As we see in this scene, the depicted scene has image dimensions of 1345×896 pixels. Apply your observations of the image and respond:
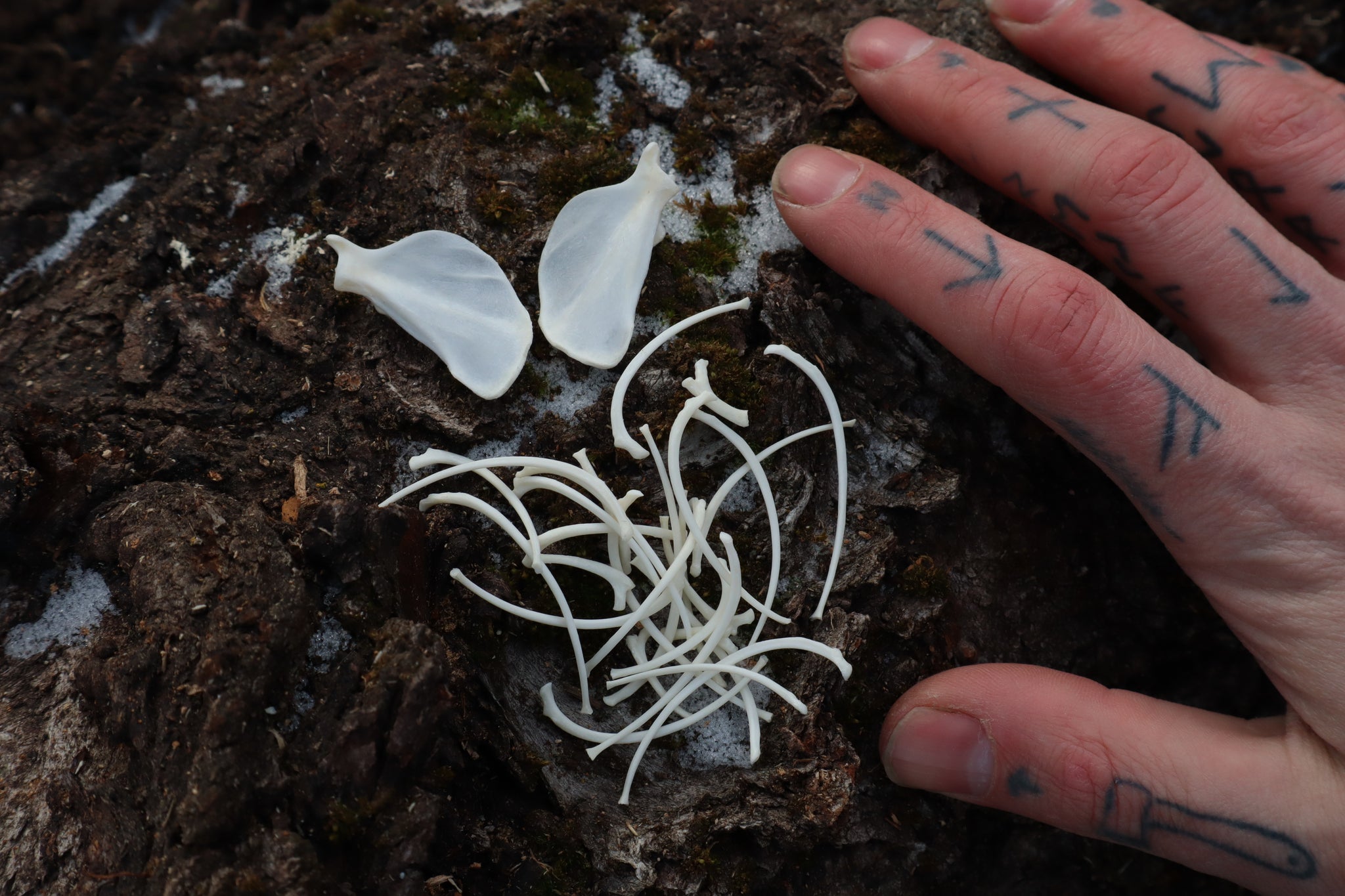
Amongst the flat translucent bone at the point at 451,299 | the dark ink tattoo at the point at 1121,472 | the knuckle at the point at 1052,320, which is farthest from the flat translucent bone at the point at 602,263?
the dark ink tattoo at the point at 1121,472

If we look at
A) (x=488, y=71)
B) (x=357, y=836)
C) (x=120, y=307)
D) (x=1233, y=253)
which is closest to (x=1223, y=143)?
(x=1233, y=253)

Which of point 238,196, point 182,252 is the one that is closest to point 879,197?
point 238,196

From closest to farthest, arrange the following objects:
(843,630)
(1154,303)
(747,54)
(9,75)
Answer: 1. (843,630)
2. (1154,303)
3. (747,54)
4. (9,75)

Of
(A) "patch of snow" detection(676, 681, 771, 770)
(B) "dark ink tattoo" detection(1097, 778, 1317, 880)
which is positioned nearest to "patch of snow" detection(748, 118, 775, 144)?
(A) "patch of snow" detection(676, 681, 771, 770)

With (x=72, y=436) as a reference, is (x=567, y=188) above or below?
above

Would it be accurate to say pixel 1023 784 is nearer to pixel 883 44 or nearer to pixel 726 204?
pixel 726 204

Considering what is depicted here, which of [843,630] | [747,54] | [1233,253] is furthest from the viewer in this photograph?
[747,54]

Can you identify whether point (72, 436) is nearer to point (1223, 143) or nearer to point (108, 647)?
point (108, 647)
